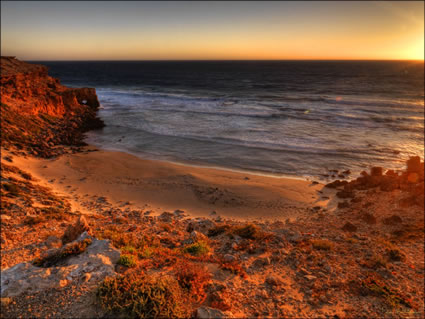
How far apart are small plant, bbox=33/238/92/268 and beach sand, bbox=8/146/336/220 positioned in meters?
5.53

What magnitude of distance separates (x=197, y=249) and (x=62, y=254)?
4001 millimetres

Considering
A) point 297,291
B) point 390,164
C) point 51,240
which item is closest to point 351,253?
point 297,291

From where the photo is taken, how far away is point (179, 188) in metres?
16.4

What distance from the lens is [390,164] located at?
68.9 feet

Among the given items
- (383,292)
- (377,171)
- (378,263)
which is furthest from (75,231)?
(377,171)

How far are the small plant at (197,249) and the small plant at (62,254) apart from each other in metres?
3.12

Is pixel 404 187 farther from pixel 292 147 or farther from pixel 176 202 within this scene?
pixel 176 202

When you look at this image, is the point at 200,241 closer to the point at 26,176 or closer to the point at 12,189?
the point at 12,189

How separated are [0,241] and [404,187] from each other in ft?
65.0

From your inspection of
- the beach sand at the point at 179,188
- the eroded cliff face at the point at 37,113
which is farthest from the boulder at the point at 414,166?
the eroded cliff face at the point at 37,113

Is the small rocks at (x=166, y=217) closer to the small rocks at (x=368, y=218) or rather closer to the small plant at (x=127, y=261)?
the small plant at (x=127, y=261)

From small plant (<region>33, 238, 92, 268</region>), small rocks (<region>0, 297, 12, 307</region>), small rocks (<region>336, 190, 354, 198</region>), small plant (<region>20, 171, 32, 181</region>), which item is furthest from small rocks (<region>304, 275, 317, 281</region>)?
small plant (<region>20, 171, 32, 181</region>)

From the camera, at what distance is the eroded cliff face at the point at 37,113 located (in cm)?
2123

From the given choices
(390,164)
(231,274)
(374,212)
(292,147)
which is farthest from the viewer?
(292,147)
